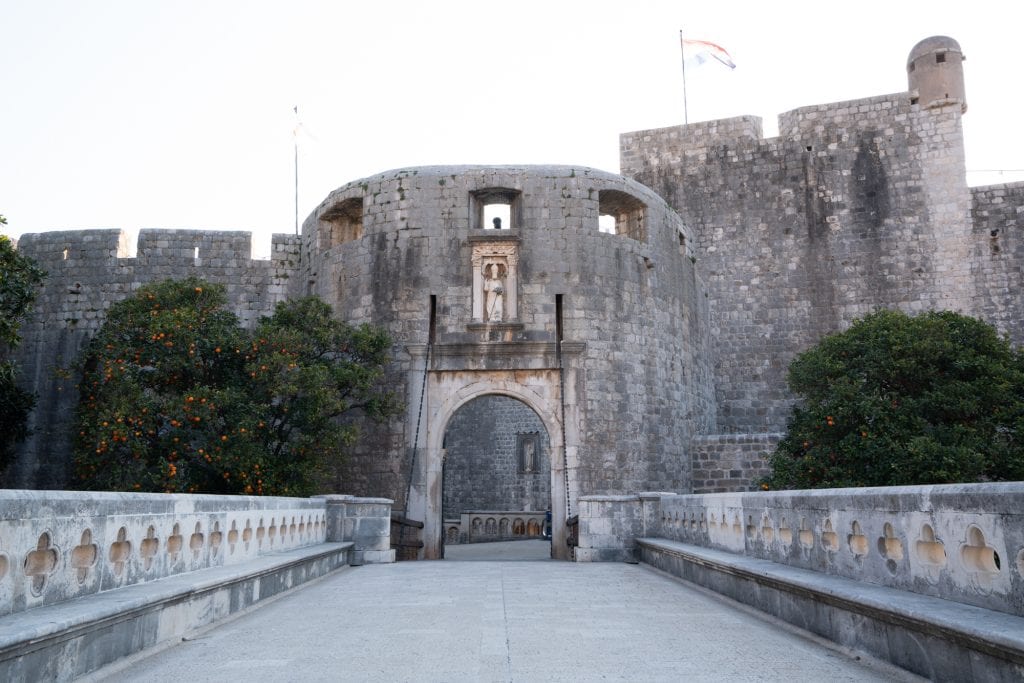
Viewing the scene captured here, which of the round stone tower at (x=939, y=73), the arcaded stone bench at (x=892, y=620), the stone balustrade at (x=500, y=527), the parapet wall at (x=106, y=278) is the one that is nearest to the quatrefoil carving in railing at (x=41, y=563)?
the arcaded stone bench at (x=892, y=620)

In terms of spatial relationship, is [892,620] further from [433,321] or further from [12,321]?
[12,321]

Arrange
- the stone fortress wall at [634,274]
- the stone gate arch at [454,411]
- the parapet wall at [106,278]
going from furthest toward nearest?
the parapet wall at [106,278]
the stone fortress wall at [634,274]
the stone gate arch at [454,411]

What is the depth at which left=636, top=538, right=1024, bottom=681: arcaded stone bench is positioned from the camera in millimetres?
3080

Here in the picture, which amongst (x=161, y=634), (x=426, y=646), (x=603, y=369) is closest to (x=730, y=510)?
(x=426, y=646)

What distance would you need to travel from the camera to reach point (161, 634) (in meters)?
4.65

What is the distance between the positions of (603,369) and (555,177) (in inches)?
143

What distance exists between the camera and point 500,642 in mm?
4836

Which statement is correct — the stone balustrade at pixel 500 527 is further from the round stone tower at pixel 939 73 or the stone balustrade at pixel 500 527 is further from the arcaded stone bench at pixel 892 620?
the arcaded stone bench at pixel 892 620

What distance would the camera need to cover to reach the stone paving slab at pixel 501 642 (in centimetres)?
396

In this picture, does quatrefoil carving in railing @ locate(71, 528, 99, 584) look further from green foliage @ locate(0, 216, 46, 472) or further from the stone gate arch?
green foliage @ locate(0, 216, 46, 472)

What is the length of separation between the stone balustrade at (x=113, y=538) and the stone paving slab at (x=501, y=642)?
1.67 ft

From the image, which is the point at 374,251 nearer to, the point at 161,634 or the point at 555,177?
the point at 555,177

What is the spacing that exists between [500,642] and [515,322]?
981 cm

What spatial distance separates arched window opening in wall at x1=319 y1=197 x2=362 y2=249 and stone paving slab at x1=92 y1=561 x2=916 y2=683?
9794 millimetres
